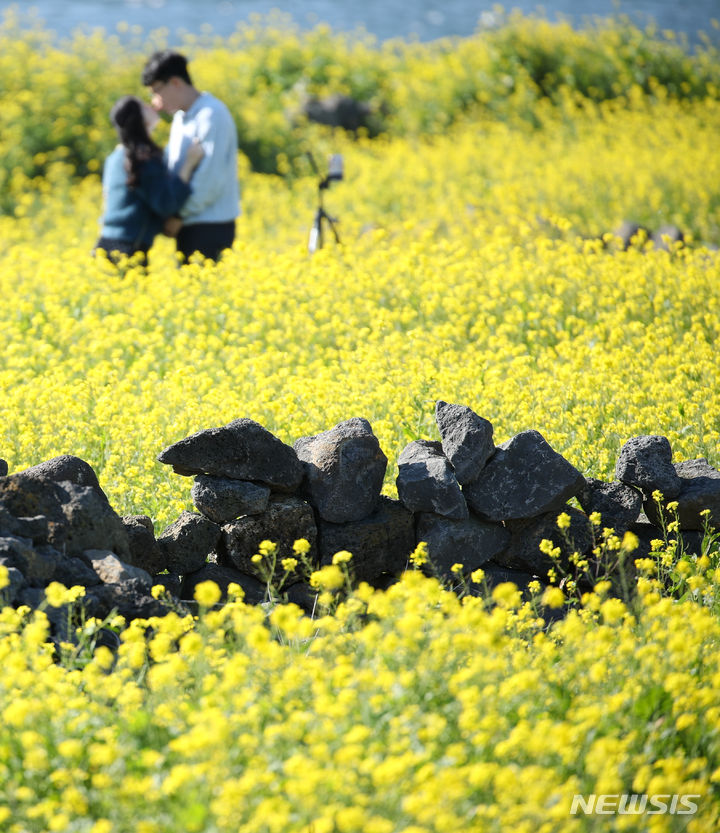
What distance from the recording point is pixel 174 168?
7574mm

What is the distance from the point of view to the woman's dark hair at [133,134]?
7340 millimetres

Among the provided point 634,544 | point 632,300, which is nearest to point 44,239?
point 632,300

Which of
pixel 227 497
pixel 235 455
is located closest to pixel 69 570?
pixel 227 497

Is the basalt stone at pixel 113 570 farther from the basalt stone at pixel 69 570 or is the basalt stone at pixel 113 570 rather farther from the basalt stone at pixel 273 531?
the basalt stone at pixel 273 531

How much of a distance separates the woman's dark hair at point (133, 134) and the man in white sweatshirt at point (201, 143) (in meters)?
0.18

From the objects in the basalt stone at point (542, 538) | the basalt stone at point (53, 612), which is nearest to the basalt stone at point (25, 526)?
the basalt stone at point (53, 612)

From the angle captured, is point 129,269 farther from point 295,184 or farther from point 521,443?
point 295,184

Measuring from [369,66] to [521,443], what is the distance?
1617 centimetres

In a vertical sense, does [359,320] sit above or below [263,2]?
below

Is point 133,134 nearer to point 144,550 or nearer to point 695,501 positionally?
point 144,550

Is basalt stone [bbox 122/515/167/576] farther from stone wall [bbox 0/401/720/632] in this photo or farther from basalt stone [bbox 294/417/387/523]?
basalt stone [bbox 294/417/387/523]

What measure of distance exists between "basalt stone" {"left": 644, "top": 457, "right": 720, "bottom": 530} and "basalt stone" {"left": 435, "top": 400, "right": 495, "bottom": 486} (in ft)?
2.71

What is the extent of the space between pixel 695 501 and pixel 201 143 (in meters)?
4.86

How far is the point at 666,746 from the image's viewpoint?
2.90 m
